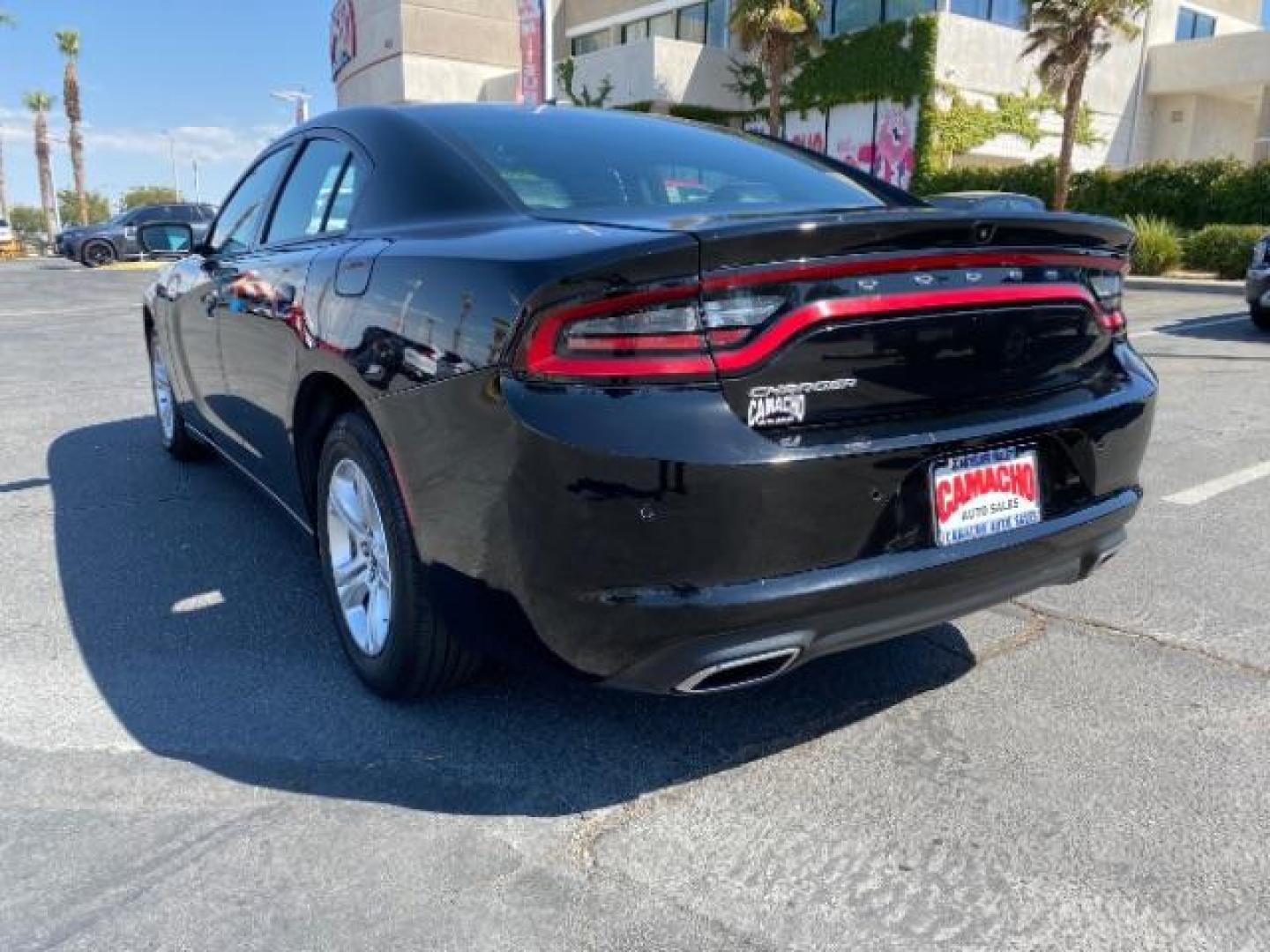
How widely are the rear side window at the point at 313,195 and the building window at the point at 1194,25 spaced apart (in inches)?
1363

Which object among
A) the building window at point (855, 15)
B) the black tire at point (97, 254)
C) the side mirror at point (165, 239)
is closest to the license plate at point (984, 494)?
the side mirror at point (165, 239)

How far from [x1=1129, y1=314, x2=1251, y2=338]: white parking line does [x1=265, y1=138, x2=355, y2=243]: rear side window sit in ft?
28.6

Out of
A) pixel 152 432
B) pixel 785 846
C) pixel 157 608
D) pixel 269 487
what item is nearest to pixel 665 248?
pixel 785 846

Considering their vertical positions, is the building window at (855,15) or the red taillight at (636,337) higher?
the building window at (855,15)

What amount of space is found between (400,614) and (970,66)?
2741 centimetres

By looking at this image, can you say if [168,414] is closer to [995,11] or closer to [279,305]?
[279,305]

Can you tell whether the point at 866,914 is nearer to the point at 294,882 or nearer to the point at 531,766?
the point at 531,766

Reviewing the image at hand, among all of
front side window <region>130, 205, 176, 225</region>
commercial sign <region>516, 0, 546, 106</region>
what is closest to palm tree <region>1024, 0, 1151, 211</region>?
commercial sign <region>516, 0, 546, 106</region>

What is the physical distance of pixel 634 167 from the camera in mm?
2980

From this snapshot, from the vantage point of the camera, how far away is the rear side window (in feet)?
10.4

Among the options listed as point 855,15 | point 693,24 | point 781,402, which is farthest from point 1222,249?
point 693,24

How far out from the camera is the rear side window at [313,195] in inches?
124

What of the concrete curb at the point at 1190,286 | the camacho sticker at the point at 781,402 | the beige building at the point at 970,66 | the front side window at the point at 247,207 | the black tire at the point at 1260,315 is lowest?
the concrete curb at the point at 1190,286

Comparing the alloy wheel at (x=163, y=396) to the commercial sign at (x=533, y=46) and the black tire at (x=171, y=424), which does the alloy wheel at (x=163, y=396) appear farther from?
the commercial sign at (x=533, y=46)
